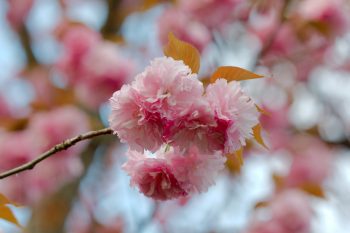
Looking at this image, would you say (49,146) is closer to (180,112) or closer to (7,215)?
(7,215)

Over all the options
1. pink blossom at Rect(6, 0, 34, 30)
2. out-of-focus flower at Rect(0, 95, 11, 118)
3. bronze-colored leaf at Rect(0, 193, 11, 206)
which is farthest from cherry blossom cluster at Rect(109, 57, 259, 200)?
out-of-focus flower at Rect(0, 95, 11, 118)

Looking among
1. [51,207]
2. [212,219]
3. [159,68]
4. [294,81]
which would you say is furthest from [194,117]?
[294,81]

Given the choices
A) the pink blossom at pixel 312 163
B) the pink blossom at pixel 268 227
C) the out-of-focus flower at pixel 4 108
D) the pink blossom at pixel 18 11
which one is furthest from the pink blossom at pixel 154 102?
the out-of-focus flower at pixel 4 108

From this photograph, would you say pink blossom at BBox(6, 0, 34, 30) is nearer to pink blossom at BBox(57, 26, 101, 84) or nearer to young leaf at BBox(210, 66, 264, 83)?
pink blossom at BBox(57, 26, 101, 84)

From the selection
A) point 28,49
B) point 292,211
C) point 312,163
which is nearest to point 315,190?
point 292,211

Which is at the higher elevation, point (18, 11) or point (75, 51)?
point (18, 11)

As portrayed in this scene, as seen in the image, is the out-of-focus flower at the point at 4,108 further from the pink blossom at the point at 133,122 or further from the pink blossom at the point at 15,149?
the pink blossom at the point at 133,122
